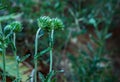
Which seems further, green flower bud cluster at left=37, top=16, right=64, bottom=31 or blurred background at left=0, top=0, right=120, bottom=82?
blurred background at left=0, top=0, right=120, bottom=82

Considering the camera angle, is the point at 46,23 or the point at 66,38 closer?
the point at 46,23

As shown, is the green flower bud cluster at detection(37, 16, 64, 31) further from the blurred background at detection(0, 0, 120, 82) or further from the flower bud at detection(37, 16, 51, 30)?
the blurred background at detection(0, 0, 120, 82)

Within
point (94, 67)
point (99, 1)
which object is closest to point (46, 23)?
point (94, 67)

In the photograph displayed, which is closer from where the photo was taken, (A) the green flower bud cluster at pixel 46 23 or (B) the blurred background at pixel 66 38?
(A) the green flower bud cluster at pixel 46 23

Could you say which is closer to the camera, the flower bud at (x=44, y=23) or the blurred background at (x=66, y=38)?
the flower bud at (x=44, y=23)

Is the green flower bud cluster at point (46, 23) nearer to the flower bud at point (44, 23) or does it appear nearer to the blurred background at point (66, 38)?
the flower bud at point (44, 23)

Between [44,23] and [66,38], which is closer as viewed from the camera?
[44,23]

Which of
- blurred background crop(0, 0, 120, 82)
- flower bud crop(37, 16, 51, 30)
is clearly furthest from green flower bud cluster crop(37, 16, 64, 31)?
blurred background crop(0, 0, 120, 82)

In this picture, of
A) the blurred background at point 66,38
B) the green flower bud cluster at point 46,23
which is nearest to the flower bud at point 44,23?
the green flower bud cluster at point 46,23

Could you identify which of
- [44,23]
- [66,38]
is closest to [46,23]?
[44,23]

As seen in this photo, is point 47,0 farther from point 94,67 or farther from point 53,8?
point 94,67

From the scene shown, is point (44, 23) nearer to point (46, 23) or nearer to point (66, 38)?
point (46, 23)
